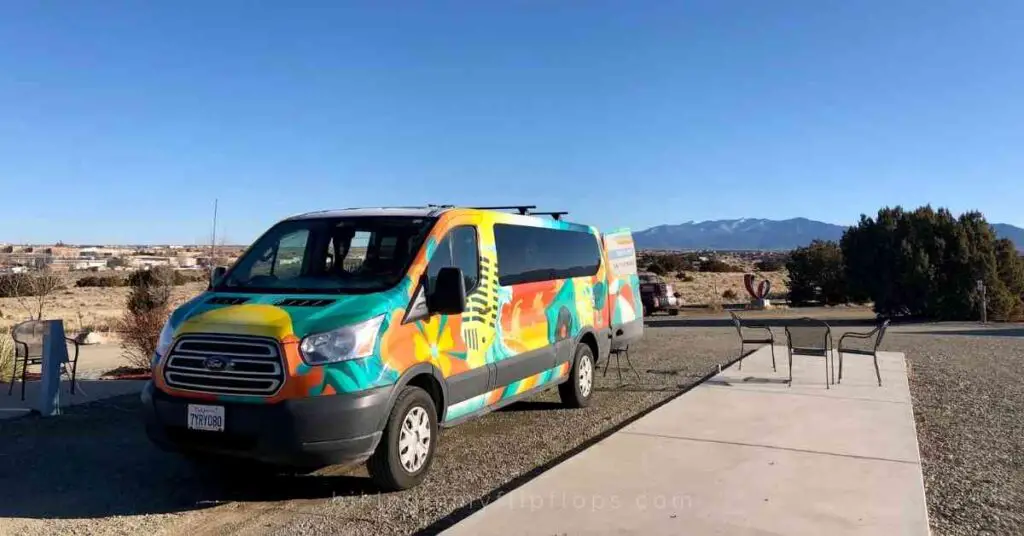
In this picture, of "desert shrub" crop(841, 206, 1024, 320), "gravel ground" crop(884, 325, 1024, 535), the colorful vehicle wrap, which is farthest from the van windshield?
"desert shrub" crop(841, 206, 1024, 320)

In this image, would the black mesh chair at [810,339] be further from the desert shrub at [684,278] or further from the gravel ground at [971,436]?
the desert shrub at [684,278]

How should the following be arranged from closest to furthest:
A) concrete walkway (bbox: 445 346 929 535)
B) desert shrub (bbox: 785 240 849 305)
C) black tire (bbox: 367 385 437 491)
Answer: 1. concrete walkway (bbox: 445 346 929 535)
2. black tire (bbox: 367 385 437 491)
3. desert shrub (bbox: 785 240 849 305)

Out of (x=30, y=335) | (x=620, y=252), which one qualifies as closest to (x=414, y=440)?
(x=620, y=252)

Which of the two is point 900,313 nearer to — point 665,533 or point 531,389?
point 531,389

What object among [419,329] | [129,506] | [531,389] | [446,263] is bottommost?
[129,506]

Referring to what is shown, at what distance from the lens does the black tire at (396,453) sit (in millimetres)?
5355

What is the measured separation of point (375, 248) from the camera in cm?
623

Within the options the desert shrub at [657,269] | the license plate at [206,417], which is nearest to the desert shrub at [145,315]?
the license plate at [206,417]

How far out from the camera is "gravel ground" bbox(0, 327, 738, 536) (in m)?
5.03

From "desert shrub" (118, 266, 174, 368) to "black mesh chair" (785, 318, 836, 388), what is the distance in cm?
915

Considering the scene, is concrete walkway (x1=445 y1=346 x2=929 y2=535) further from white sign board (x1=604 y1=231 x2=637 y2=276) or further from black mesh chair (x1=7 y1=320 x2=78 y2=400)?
black mesh chair (x1=7 y1=320 x2=78 y2=400)

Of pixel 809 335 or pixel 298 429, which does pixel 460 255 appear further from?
pixel 809 335

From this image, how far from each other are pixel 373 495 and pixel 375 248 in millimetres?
2004

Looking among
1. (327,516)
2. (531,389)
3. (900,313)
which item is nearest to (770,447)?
(531,389)
